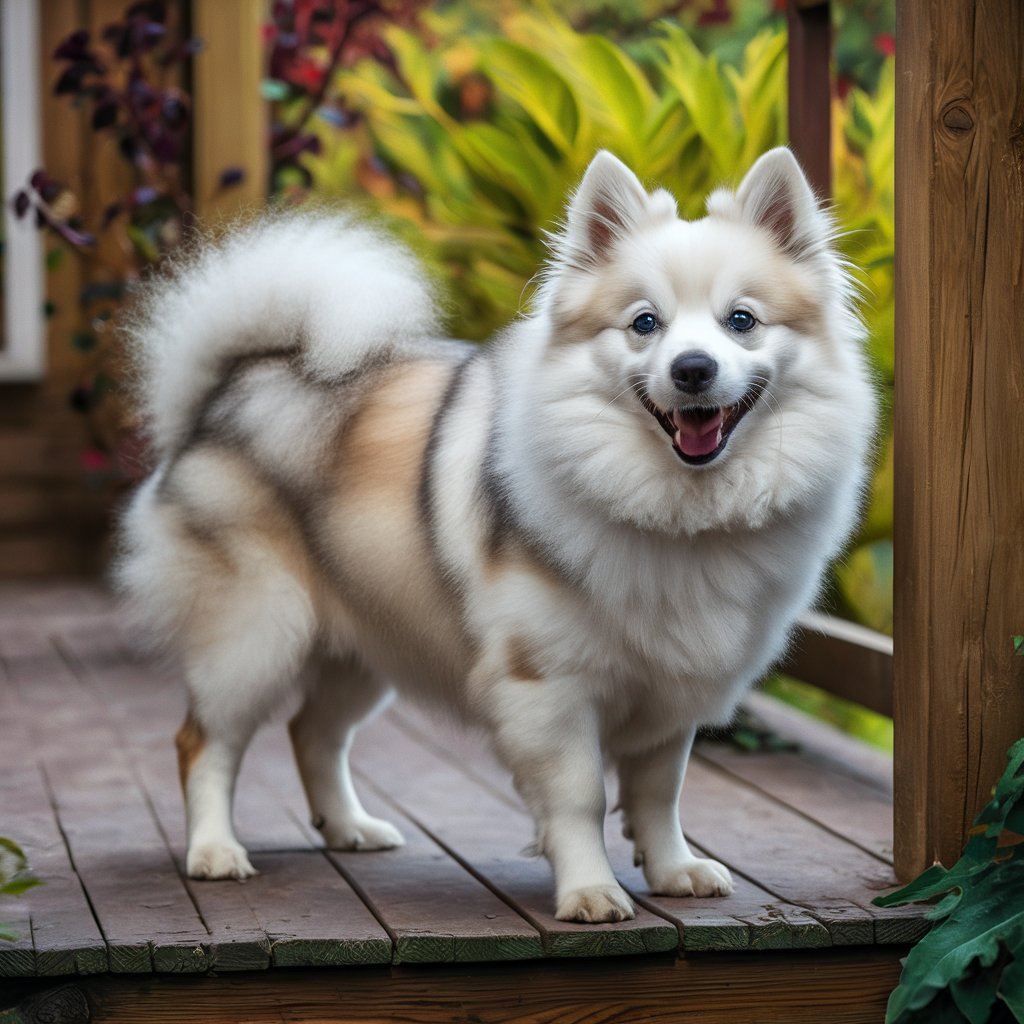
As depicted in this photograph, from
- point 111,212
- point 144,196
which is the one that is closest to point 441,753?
point 144,196

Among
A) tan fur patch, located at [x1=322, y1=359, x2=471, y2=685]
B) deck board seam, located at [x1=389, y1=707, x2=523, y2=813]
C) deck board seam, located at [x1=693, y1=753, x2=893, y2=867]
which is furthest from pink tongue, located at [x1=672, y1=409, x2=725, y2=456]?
deck board seam, located at [x1=389, y1=707, x2=523, y2=813]

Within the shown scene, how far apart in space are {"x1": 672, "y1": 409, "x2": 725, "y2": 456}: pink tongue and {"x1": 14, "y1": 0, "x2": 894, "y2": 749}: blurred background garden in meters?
0.43

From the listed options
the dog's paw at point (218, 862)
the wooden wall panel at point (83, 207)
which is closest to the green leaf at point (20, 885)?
the dog's paw at point (218, 862)

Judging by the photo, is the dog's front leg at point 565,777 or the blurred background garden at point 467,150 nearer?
the dog's front leg at point 565,777

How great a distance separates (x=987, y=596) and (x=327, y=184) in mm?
4891

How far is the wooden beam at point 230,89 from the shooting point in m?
6.25

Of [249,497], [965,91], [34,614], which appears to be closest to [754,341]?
[965,91]

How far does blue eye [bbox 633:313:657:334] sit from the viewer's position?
263 centimetres

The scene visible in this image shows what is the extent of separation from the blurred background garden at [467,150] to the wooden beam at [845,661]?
0.60 ft

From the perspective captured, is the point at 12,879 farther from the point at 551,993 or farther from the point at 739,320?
the point at 739,320

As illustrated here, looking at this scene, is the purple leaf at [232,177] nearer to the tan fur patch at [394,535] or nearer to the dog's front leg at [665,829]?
the tan fur patch at [394,535]

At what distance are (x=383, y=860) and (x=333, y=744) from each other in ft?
0.98

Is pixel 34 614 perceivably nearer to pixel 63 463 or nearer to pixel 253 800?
pixel 63 463

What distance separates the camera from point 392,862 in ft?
10.6
